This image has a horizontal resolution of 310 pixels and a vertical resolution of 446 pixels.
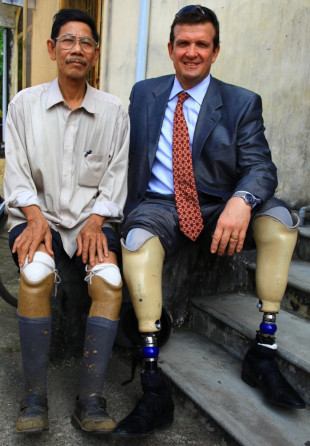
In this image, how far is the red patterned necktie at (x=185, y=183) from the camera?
2533 millimetres

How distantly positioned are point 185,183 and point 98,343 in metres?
1.03

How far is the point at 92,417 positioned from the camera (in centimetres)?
198

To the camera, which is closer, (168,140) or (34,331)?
(34,331)

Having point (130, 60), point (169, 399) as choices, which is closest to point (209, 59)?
point (169, 399)

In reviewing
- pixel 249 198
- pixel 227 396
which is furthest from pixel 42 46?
pixel 227 396

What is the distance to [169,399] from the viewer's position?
2.14 m

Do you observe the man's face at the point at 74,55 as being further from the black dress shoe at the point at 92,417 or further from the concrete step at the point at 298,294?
the concrete step at the point at 298,294

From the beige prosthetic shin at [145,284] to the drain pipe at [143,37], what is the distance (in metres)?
3.53

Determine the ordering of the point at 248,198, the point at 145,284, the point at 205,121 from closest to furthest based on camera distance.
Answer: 1. the point at 145,284
2. the point at 248,198
3. the point at 205,121

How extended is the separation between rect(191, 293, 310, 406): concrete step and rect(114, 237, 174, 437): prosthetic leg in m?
0.60

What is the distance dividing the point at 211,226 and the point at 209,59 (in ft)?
3.14

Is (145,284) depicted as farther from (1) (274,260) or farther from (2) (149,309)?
(1) (274,260)

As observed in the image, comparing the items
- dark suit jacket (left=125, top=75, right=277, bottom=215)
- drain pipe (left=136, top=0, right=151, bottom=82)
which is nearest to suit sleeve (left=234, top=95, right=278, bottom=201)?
dark suit jacket (left=125, top=75, right=277, bottom=215)

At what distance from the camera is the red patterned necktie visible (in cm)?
253
